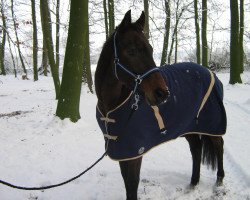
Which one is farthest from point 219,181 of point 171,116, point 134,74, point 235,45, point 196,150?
point 235,45

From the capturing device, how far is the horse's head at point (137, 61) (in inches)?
104

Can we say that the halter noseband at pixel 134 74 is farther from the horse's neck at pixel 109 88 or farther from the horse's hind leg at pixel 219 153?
the horse's hind leg at pixel 219 153

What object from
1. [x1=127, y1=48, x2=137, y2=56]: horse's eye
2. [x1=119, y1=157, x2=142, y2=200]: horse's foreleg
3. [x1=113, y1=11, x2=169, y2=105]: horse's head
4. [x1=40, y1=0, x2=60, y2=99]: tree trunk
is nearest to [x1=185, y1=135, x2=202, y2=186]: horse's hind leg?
[x1=119, y1=157, x2=142, y2=200]: horse's foreleg

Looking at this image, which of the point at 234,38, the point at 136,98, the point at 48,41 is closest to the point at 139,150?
the point at 136,98

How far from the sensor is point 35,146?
20.4 feet

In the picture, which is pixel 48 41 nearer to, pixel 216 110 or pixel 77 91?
pixel 77 91

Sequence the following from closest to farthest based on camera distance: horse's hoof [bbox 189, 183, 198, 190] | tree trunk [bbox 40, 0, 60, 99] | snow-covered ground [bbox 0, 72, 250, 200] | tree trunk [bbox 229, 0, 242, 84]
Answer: snow-covered ground [bbox 0, 72, 250, 200]
horse's hoof [bbox 189, 183, 198, 190]
tree trunk [bbox 40, 0, 60, 99]
tree trunk [bbox 229, 0, 242, 84]

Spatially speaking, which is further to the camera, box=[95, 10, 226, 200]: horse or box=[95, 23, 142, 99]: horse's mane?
box=[95, 23, 142, 99]: horse's mane

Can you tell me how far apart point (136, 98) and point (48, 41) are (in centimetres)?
912

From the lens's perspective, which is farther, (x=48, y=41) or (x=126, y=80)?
(x=48, y=41)

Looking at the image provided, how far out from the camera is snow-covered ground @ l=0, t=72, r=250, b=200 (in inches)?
165

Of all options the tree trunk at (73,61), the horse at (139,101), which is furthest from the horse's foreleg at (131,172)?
the tree trunk at (73,61)

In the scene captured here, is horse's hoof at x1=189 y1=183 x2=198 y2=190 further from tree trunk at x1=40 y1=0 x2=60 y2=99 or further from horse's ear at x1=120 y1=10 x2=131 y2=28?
tree trunk at x1=40 y1=0 x2=60 y2=99

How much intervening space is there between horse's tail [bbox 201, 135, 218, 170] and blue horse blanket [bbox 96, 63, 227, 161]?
26 cm
